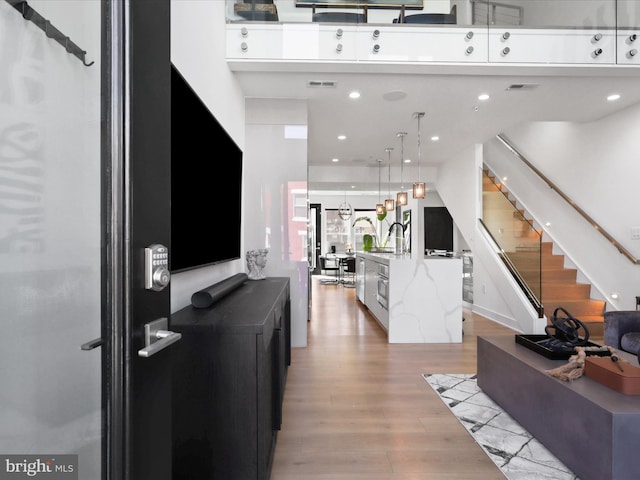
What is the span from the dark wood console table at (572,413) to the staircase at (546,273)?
2.48 m

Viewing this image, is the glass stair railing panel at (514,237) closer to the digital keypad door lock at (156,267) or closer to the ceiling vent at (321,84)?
the ceiling vent at (321,84)

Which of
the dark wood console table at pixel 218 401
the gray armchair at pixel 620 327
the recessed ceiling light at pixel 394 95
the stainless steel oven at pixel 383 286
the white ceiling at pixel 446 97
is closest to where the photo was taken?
the dark wood console table at pixel 218 401

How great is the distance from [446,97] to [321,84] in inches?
58.2

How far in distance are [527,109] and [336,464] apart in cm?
449

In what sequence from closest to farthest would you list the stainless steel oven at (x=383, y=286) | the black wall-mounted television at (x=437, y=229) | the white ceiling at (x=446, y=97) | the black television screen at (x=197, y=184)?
1. the black television screen at (x=197, y=184)
2. the white ceiling at (x=446, y=97)
3. the stainless steel oven at (x=383, y=286)
4. the black wall-mounted television at (x=437, y=229)

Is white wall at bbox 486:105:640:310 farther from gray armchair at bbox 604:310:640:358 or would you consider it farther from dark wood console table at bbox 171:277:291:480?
dark wood console table at bbox 171:277:291:480

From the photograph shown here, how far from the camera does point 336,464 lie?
1870 millimetres

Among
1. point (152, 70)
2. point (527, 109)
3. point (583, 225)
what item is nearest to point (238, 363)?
point (152, 70)

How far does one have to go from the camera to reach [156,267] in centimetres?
78

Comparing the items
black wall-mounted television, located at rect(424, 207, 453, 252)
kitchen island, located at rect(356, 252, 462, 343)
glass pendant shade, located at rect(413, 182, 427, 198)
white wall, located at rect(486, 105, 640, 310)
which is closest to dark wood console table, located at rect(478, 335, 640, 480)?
kitchen island, located at rect(356, 252, 462, 343)

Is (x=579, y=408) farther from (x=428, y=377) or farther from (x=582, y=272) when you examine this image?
(x=582, y=272)

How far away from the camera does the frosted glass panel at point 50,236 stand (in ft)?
2.30

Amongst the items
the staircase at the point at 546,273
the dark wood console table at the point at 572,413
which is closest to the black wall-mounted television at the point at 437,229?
the staircase at the point at 546,273

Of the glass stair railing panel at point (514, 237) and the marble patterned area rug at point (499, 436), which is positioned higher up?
the glass stair railing panel at point (514, 237)
